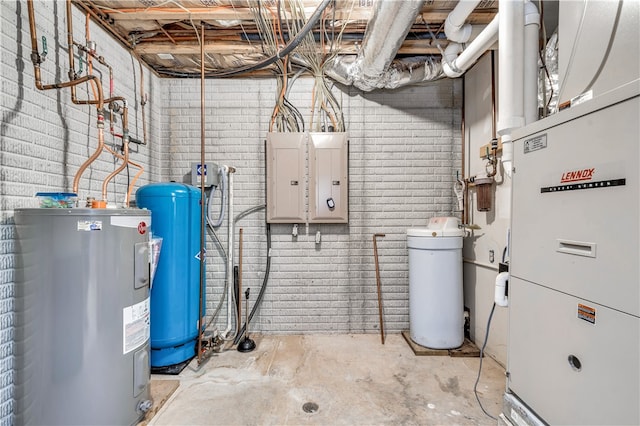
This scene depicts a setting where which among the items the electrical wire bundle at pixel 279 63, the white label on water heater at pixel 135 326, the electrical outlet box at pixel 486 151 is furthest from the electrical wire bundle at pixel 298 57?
the white label on water heater at pixel 135 326

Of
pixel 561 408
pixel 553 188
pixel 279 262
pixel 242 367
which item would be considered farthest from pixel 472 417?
pixel 279 262

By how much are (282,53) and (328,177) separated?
3.82 ft

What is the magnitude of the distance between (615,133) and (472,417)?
1.80 meters

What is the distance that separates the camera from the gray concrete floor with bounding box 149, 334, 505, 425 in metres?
1.73

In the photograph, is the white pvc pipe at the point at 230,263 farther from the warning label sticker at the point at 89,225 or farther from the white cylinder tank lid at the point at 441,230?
the white cylinder tank lid at the point at 441,230

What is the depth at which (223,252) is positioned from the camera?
9.55 feet

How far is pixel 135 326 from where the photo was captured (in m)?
1.58

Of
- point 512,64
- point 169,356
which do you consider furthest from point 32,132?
point 512,64

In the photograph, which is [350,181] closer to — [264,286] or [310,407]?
[264,286]

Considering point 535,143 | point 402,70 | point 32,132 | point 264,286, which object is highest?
point 402,70

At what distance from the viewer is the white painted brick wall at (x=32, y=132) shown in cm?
148

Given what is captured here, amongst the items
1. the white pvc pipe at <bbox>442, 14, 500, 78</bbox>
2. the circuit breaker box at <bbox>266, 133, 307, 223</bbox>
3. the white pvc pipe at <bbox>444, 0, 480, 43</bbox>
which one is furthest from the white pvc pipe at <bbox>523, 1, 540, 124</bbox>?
the circuit breaker box at <bbox>266, 133, 307, 223</bbox>

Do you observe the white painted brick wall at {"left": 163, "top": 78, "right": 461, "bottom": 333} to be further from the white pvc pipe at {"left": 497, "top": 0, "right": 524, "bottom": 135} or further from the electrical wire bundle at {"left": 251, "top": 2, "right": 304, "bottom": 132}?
the white pvc pipe at {"left": 497, "top": 0, "right": 524, "bottom": 135}

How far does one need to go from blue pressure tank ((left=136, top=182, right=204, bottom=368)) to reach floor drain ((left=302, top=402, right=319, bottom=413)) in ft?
3.84
